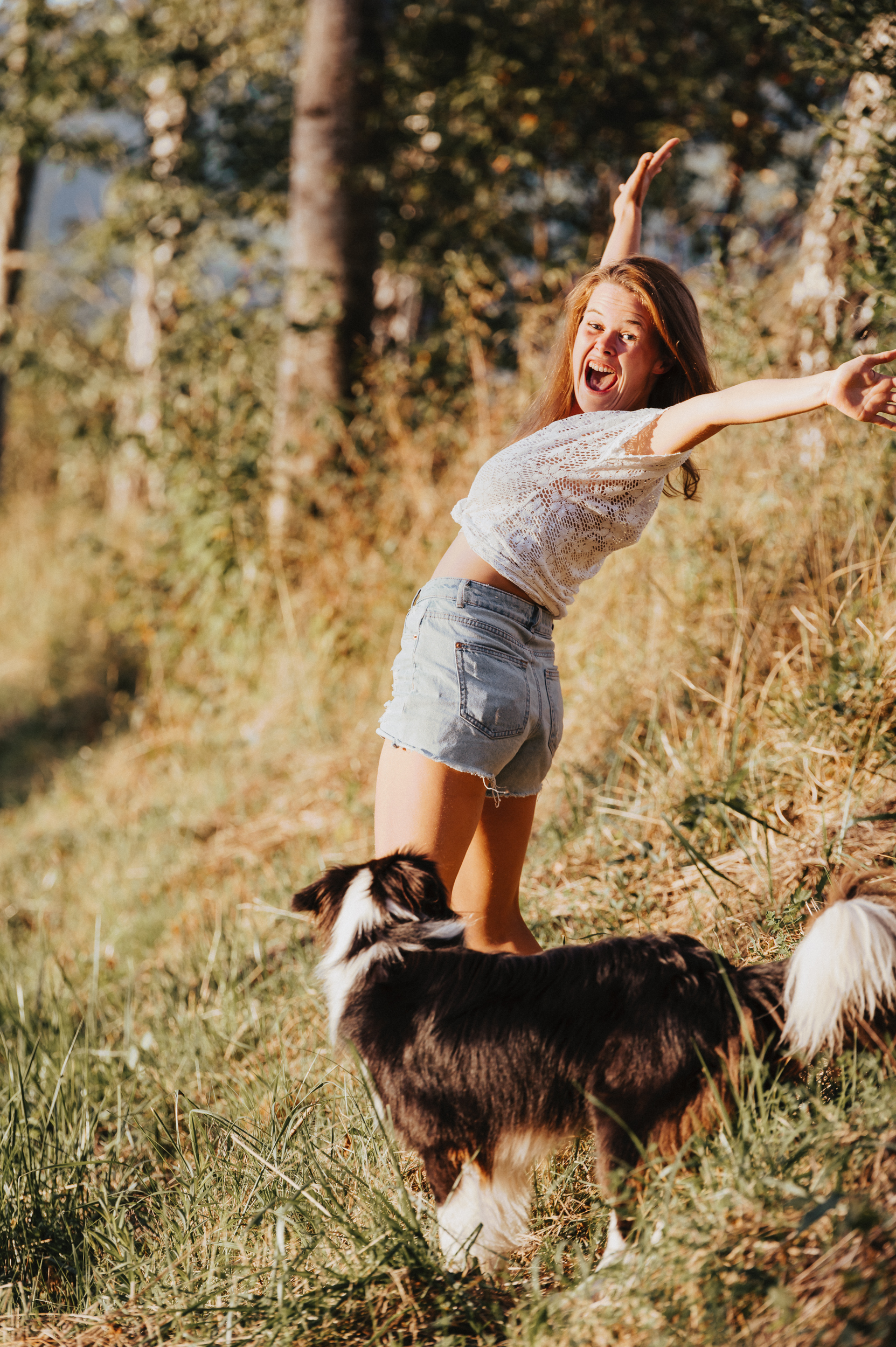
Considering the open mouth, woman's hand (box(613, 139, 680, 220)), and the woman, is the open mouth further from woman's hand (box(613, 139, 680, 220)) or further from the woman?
woman's hand (box(613, 139, 680, 220))

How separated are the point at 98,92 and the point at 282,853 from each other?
8.09m

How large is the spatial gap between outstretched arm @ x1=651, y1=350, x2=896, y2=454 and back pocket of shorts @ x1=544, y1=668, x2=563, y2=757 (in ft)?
1.95

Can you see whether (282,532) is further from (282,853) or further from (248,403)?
(282,853)

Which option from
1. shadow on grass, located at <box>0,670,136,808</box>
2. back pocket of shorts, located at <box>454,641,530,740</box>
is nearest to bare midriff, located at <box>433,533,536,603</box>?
back pocket of shorts, located at <box>454,641,530,740</box>

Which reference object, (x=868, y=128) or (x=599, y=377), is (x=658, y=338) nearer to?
A: (x=599, y=377)

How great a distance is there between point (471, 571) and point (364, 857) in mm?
2139

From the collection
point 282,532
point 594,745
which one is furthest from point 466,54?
point 594,745

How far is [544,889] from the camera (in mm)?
3238

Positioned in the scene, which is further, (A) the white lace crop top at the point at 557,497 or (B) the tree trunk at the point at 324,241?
(B) the tree trunk at the point at 324,241

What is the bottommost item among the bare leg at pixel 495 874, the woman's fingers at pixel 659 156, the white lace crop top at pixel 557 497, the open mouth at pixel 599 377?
the bare leg at pixel 495 874

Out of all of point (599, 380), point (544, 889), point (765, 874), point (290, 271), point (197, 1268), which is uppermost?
point (290, 271)

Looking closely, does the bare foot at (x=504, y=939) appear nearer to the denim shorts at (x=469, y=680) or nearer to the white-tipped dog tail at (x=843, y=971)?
the denim shorts at (x=469, y=680)

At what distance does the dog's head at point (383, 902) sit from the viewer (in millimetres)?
1890

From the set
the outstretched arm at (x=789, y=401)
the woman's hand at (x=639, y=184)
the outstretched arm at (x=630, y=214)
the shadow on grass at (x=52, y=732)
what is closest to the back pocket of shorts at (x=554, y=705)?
the outstretched arm at (x=789, y=401)
